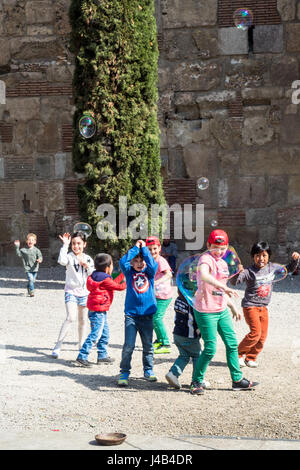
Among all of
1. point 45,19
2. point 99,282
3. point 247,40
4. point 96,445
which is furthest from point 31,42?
point 96,445

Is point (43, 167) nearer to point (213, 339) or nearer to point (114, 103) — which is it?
point (114, 103)

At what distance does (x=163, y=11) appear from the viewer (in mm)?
13578

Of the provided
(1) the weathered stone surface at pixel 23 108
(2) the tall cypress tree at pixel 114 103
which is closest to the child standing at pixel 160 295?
(2) the tall cypress tree at pixel 114 103

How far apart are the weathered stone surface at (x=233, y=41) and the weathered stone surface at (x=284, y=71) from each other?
63cm

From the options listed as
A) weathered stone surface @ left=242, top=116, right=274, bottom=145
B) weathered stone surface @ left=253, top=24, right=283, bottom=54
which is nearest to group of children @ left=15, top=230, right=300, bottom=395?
weathered stone surface @ left=242, top=116, right=274, bottom=145

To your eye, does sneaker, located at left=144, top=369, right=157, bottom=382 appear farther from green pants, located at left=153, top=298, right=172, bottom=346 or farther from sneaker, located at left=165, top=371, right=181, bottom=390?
green pants, located at left=153, top=298, right=172, bottom=346

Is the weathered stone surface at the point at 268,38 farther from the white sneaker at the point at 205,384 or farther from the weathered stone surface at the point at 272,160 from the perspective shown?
the white sneaker at the point at 205,384

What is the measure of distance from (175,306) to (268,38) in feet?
28.6

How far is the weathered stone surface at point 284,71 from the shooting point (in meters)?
13.3

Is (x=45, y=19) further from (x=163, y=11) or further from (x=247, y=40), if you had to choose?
(x=247, y=40)

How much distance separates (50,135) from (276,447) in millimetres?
10799

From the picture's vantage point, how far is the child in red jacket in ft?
21.9

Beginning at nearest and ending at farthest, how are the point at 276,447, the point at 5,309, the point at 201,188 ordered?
the point at 276,447
the point at 5,309
the point at 201,188

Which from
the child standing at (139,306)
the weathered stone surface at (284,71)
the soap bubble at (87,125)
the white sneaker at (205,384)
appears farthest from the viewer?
the weathered stone surface at (284,71)
